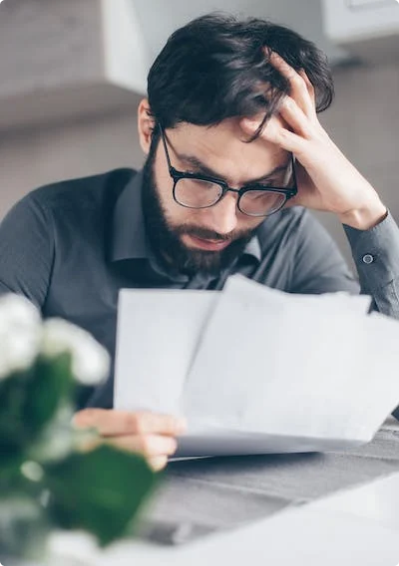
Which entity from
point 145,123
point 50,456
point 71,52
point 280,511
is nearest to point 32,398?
point 50,456

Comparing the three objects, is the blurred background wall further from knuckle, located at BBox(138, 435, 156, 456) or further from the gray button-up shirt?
knuckle, located at BBox(138, 435, 156, 456)

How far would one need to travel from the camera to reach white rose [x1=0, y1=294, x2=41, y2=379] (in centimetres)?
38

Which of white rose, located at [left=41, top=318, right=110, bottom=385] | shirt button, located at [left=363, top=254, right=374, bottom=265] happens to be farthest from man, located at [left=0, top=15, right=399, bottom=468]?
white rose, located at [left=41, top=318, right=110, bottom=385]

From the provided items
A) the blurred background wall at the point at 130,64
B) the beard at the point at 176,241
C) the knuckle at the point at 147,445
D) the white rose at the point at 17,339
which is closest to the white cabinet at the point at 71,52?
the blurred background wall at the point at 130,64

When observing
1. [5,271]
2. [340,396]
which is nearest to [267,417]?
[340,396]

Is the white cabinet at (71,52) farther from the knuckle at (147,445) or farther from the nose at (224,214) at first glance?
the knuckle at (147,445)

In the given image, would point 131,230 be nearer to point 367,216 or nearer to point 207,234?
point 207,234

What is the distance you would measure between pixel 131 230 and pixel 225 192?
262mm

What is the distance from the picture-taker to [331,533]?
0.56 m

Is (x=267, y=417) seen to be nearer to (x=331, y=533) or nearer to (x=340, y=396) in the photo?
(x=340, y=396)

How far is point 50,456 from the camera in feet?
1.22

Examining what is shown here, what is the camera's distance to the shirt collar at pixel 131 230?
140 centimetres

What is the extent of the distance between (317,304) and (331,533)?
21 centimetres

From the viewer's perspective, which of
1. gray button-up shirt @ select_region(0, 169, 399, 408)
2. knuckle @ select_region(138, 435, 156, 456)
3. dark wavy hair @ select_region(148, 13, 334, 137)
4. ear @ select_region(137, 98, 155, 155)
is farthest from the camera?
ear @ select_region(137, 98, 155, 155)
